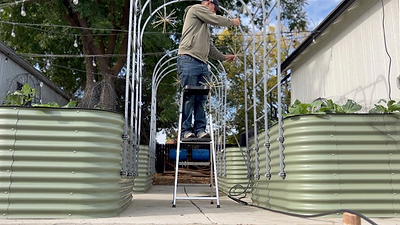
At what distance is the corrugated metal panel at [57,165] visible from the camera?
308 cm

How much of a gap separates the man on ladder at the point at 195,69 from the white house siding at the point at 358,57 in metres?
2.44

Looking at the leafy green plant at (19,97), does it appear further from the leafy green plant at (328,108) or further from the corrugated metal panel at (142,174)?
the corrugated metal panel at (142,174)

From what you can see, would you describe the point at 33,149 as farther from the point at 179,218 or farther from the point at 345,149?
the point at 345,149

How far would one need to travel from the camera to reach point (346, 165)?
135 inches

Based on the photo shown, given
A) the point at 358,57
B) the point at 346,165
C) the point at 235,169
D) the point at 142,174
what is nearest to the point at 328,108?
the point at 346,165

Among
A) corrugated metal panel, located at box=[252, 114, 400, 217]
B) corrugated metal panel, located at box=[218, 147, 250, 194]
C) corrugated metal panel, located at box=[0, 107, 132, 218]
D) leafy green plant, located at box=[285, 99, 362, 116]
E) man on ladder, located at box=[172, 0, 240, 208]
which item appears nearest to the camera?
corrugated metal panel, located at box=[0, 107, 132, 218]

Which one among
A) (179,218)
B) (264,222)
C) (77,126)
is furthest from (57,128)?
(264,222)

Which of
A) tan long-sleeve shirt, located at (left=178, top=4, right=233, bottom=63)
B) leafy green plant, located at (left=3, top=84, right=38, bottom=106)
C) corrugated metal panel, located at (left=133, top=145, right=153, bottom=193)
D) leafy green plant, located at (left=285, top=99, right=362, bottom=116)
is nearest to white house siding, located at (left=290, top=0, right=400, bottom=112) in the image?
leafy green plant, located at (left=285, top=99, right=362, bottom=116)

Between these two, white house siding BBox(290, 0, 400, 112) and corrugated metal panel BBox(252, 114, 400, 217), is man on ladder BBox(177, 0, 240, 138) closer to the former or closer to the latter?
corrugated metal panel BBox(252, 114, 400, 217)

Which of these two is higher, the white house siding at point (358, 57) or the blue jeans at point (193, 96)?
the white house siding at point (358, 57)

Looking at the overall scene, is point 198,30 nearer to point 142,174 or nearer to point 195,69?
point 195,69

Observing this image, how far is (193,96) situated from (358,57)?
341 cm

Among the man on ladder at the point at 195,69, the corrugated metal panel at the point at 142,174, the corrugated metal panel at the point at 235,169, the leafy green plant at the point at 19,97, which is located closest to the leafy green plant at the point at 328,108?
the man on ladder at the point at 195,69

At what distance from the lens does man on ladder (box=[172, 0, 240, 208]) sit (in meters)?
4.59
